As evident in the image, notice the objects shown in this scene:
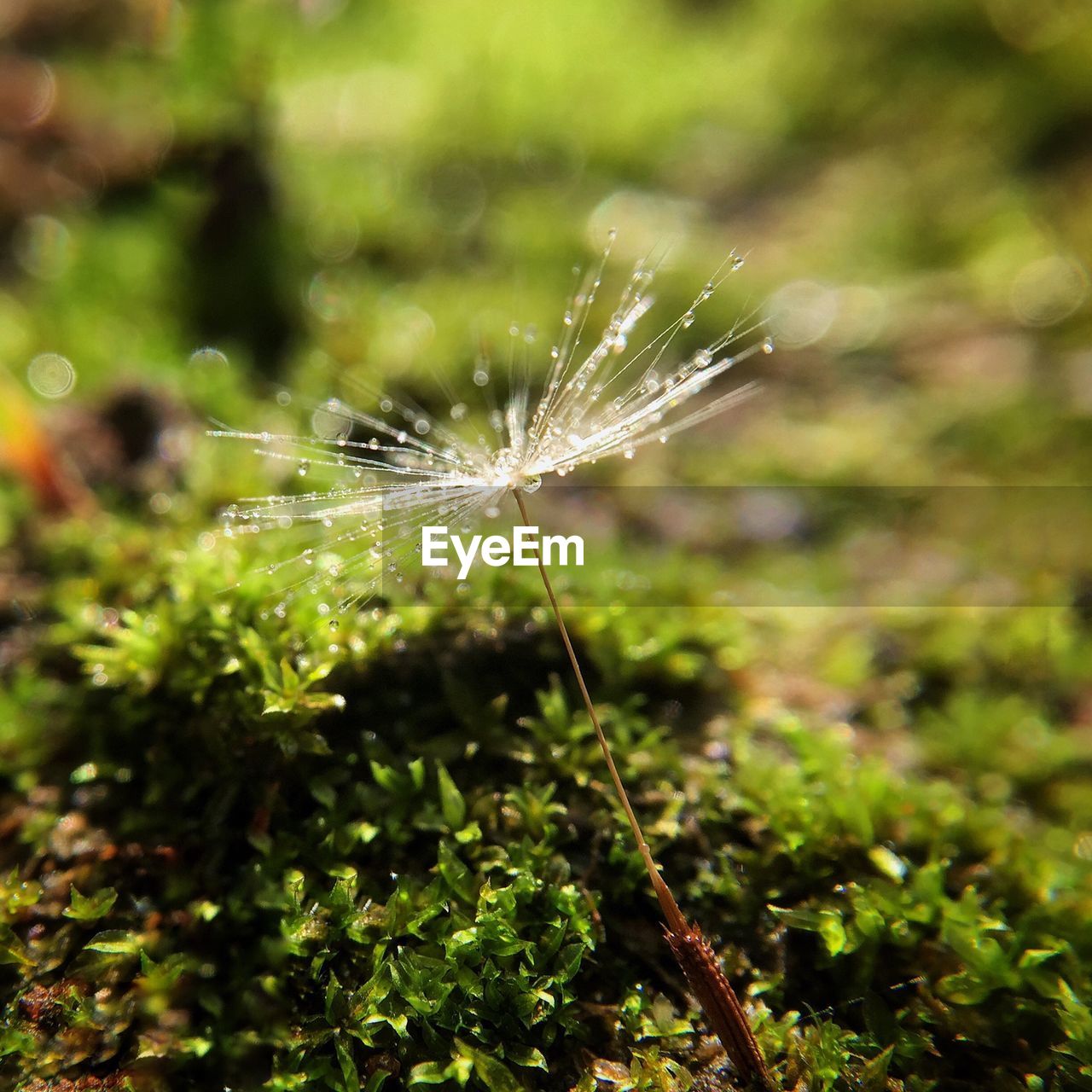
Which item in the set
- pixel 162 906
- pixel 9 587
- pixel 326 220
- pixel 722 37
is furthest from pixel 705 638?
pixel 722 37

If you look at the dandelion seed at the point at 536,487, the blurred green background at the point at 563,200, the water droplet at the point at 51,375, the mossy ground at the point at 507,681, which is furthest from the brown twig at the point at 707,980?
the water droplet at the point at 51,375

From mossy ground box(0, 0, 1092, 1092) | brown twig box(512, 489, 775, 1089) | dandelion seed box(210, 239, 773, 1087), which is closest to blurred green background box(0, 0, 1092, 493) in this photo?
mossy ground box(0, 0, 1092, 1092)

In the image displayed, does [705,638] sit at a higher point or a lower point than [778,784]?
higher

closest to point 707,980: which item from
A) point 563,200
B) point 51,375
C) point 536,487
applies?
point 536,487

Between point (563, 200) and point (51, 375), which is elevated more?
point (563, 200)

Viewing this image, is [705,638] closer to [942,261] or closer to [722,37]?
[942,261]

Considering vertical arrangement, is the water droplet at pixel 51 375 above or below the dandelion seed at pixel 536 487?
above

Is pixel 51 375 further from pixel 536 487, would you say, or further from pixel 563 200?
pixel 563 200

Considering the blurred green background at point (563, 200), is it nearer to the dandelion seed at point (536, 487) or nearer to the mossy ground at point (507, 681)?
the mossy ground at point (507, 681)

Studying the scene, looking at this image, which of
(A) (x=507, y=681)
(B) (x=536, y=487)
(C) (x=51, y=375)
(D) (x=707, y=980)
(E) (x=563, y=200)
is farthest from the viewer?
(E) (x=563, y=200)
